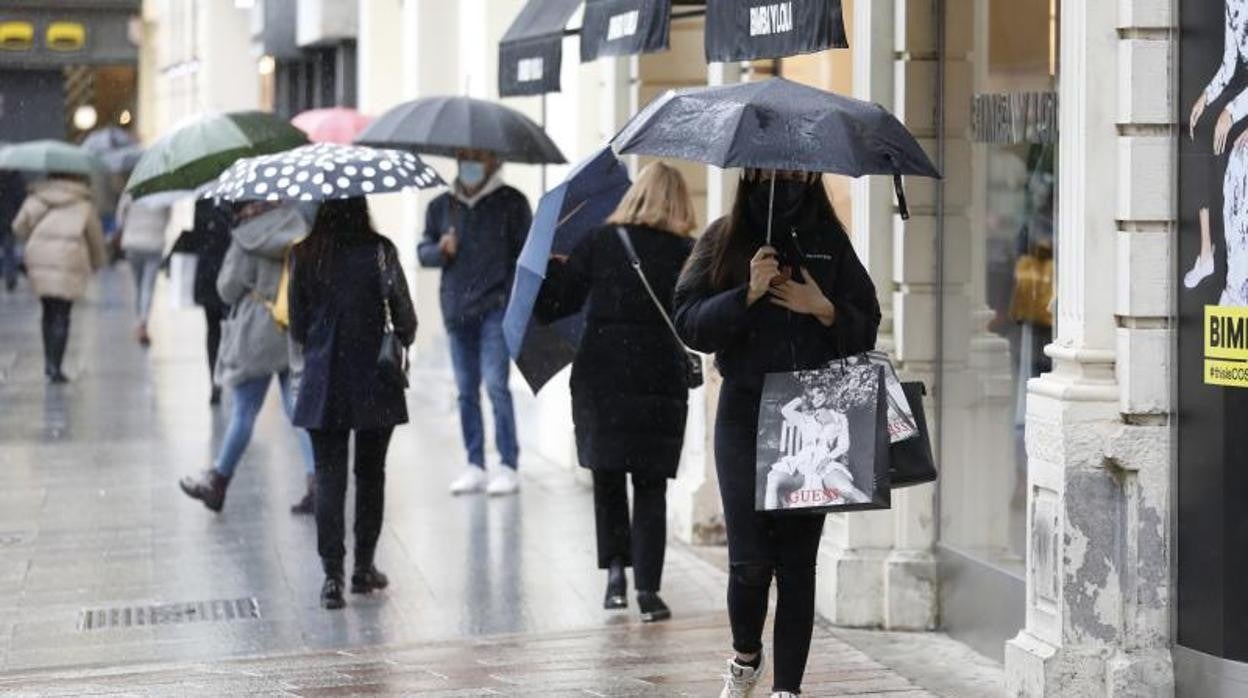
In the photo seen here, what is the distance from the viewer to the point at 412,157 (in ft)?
32.2

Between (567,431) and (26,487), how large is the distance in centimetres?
319

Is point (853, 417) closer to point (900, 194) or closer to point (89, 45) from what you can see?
point (900, 194)

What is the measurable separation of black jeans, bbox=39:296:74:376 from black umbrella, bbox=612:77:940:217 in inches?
536

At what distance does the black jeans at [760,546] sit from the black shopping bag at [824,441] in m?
0.11

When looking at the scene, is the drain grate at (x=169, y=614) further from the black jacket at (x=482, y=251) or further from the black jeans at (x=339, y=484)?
the black jacket at (x=482, y=251)

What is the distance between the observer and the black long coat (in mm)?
9031

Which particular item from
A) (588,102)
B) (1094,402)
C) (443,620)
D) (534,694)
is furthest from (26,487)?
(1094,402)

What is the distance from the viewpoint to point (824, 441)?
659cm

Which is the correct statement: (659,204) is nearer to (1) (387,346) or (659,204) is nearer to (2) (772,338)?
(1) (387,346)

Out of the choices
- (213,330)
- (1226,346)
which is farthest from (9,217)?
(1226,346)

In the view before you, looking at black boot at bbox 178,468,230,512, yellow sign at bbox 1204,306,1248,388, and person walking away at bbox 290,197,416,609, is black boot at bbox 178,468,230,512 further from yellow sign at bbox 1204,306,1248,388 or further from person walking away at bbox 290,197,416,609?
yellow sign at bbox 1204,306,1248,388

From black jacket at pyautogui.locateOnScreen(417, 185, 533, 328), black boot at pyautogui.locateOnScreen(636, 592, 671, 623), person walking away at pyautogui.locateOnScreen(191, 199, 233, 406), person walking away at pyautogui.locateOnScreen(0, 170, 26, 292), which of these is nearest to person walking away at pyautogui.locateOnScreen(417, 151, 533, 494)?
black jacket at pyautogui.locateOnScreen(417, 185, 533, 328)

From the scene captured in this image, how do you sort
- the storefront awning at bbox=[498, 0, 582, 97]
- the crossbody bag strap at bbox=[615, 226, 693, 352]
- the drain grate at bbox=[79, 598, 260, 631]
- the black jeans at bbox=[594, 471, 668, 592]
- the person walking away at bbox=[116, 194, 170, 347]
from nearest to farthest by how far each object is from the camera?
the crossbody bag strap at bbox=[615, 226, 693, 352] < the black jeans at bbox=[594, 471, 668, 592] < the drain grate at bbox=[79, 598, 260, 631] < the storefront awning at bbox=[498, 0, 582, 97] < the person walking away at bbox=[116, 194, 170, 347]

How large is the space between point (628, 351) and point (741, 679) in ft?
7.76
